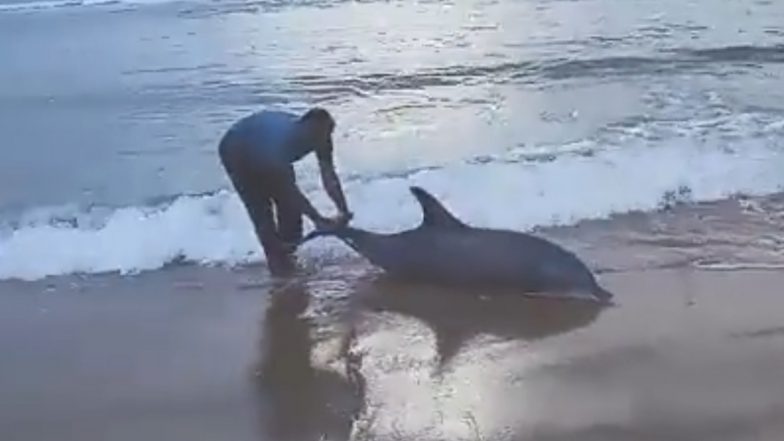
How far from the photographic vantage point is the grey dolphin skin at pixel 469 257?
7.91m

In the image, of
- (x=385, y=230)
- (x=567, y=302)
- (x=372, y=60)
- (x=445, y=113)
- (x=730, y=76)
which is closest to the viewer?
(x=567, y=302)

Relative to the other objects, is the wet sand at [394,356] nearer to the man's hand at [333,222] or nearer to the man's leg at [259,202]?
the man's leg at [259,202]

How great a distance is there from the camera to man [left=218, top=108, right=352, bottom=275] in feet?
26.3

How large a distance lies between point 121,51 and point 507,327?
14.1 metres

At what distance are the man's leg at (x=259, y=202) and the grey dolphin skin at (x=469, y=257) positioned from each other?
1.45 ft

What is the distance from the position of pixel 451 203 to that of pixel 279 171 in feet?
9.15

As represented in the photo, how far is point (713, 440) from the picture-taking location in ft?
19.1

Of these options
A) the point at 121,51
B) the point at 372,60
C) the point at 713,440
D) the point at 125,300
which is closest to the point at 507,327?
the point at 713,440

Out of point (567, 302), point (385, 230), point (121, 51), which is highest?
point (567, 302)

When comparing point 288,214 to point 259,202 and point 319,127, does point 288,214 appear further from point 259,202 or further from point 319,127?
point 319,127

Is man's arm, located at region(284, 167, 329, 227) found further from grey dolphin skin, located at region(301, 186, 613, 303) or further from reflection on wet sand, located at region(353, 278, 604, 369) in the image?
reflection on wet sand, located at region(353, 278, 604, 369)

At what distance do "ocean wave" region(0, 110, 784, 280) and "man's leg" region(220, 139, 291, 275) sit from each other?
0.45 metres

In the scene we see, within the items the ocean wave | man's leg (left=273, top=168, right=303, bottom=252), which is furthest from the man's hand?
the ocean wave

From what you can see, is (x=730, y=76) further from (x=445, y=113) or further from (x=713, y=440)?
(x=713, y=440)
